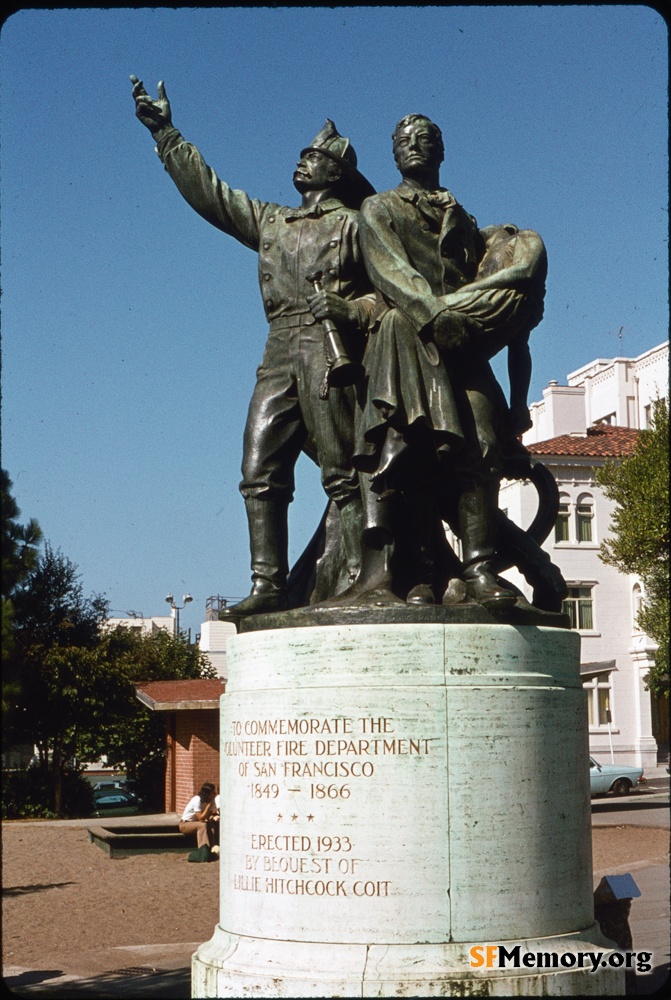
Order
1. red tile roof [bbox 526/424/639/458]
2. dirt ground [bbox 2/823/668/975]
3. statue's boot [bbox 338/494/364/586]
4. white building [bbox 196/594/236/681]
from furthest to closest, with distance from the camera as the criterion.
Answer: white building [bbox 196/594/236/681] < red tile roof [bbox 526/424/639/458] < dirt ground [bbox 2/823/668/975] < statue's boot [bbox 338/494/364/586]

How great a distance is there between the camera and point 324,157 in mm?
6770

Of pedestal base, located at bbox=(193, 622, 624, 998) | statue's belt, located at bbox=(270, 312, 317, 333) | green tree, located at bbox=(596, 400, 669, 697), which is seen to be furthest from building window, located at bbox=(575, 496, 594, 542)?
pedestal base, located at bbox=(193, 622, 624, 998)

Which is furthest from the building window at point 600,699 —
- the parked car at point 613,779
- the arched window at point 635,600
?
the parked car at point 613,779

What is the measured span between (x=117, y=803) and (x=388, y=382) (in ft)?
106

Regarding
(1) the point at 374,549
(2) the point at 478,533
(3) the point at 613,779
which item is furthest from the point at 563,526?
(1) the point at 374,549

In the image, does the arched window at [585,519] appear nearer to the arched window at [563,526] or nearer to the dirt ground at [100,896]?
the arched window at [563,526]

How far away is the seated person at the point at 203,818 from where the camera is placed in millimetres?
18344

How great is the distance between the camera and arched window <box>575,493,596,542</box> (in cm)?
4628

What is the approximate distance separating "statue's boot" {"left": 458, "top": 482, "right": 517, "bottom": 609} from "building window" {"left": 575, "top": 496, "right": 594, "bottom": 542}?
1622 inches

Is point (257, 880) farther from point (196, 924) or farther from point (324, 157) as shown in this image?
point (196, 924)

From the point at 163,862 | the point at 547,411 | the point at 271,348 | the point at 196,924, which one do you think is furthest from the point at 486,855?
the point at 547,411

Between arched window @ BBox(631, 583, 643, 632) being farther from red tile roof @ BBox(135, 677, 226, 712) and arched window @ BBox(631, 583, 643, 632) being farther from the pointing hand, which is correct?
the pointing hand

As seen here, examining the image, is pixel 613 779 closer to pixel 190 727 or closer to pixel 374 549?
pixel 190 727

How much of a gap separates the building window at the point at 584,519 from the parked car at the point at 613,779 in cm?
1395
